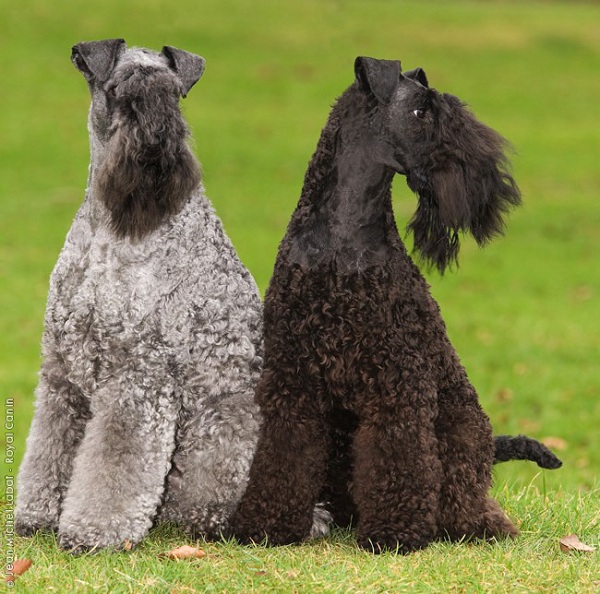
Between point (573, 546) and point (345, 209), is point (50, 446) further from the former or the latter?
point (573, 546)

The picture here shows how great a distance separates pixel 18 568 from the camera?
4316 mm

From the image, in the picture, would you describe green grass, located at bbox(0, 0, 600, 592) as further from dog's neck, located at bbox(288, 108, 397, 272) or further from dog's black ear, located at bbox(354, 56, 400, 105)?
dog's black ear, located at bbox(354, 56, 400, 105)

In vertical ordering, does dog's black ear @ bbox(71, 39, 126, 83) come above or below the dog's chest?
above

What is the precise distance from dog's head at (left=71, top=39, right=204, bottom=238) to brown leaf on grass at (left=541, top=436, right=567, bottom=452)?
204 inches

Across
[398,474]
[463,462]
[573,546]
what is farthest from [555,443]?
[398,474]

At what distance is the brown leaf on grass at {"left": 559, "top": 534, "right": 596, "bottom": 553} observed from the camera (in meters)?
4.70

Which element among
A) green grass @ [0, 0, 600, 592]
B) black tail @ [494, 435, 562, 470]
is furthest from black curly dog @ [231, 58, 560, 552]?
black tail @ [494, 435, 562, 470]

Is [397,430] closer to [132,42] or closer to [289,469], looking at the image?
[289,469]

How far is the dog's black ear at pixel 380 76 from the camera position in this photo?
172 inches

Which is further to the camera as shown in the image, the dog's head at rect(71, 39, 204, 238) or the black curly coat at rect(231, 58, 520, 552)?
the black curly coat at rect(231, 58, 520, 552)

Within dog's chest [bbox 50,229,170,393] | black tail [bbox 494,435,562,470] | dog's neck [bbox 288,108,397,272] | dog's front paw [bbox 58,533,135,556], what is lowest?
dog's front paw [bbox 58,533,135,556]

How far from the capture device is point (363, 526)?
14.9 ft

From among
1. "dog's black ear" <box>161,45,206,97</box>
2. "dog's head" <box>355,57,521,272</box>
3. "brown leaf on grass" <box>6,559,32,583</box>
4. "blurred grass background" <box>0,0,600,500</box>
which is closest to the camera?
"brown leaf on grass" <box>6,559,32,583</box>

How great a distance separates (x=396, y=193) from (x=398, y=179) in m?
1.89
